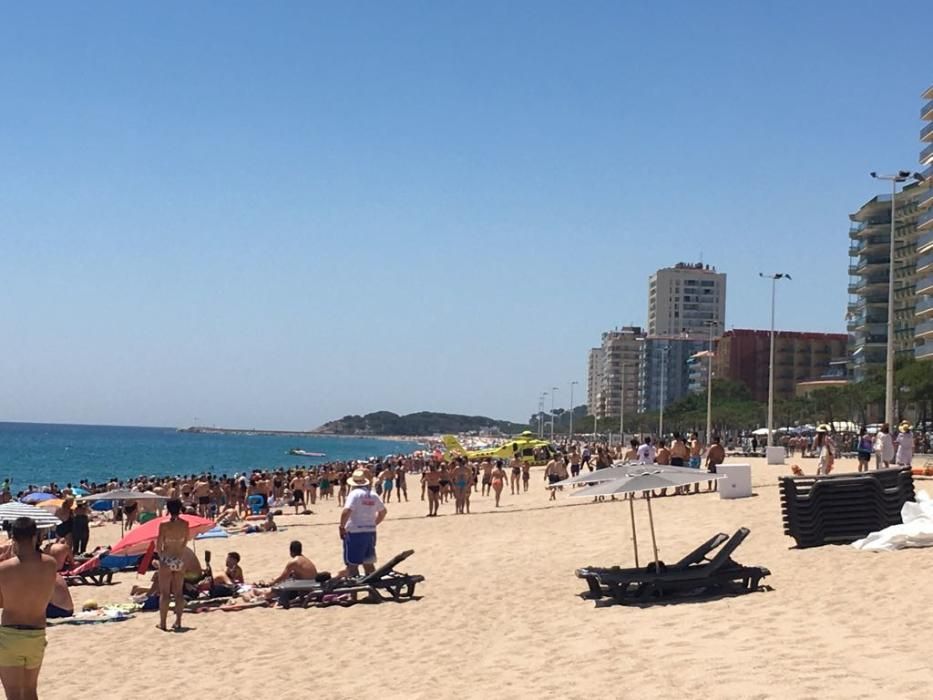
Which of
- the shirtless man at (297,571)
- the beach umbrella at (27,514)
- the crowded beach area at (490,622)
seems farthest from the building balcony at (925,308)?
the shirtless man at (297,571)

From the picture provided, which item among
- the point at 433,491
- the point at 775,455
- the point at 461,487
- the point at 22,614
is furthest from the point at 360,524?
the point at 775,455

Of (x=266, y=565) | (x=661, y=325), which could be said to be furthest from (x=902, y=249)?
(x=661, y=325)

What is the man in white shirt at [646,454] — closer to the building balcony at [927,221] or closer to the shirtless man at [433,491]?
the shirtless man at [433,491]

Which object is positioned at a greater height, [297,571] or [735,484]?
[735,484]

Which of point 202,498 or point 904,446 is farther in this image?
point 202,498

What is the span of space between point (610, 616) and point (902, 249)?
253 ft

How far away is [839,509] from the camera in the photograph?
13.7m

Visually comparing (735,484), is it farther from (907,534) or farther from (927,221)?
(927,221)

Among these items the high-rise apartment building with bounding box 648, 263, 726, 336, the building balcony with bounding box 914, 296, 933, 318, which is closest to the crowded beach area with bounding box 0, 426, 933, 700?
the building balcony with bounding box 914, 296, 933, 318

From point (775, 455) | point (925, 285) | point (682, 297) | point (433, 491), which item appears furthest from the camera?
point (682, 297)

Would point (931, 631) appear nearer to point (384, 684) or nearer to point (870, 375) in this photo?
point (384, 684)

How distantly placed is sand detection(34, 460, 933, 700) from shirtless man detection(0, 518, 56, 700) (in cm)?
246

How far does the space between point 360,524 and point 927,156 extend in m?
65.1

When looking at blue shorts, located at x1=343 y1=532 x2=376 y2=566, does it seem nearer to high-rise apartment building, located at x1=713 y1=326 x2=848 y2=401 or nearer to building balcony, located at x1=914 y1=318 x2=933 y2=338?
building balcony, located at x1=914 y1=318 x2=933 y2=338
